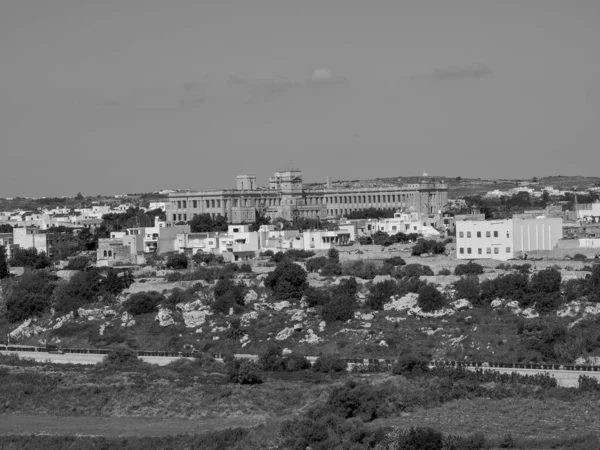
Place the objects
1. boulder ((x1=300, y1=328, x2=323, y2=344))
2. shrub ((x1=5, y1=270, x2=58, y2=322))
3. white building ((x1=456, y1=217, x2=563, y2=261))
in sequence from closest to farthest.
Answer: boulder ((x1=300, y1=328, x2=323, y2=344)) → shrub ((x1=5, y1=270, x2=58, y2=322)) → white building ((x1=456, y1=217, x2=563, y2=261))

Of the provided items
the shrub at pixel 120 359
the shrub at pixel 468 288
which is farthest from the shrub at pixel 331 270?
the shrub at pixel 120 359

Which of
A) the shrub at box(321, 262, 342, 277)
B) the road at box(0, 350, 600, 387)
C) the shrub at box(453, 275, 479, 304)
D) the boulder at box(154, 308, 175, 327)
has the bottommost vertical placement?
the road at box(0, 350, 600, 387)

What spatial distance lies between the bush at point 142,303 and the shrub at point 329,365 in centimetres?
1042

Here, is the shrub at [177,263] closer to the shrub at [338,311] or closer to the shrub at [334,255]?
the shrub at [334,255]

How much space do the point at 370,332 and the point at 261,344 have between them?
3081 mm

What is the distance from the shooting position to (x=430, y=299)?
40.7 metres

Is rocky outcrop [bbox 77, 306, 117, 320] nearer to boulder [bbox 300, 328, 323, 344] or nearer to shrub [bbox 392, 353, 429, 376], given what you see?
boulder [bbox 300, 328, 323, 344]

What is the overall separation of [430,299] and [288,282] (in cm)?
539

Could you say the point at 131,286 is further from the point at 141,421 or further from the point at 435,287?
the point at 141,421

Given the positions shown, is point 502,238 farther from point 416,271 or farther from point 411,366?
point 411,366

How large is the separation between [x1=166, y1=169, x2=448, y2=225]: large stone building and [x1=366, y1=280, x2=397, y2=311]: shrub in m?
50.9

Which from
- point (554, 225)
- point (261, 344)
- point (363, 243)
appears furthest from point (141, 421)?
→ point (363, 243)

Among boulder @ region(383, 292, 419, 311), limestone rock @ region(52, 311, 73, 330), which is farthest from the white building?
limestone rock @ region(52, 311, 73, 330)

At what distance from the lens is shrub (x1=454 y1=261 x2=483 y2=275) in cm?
4422
